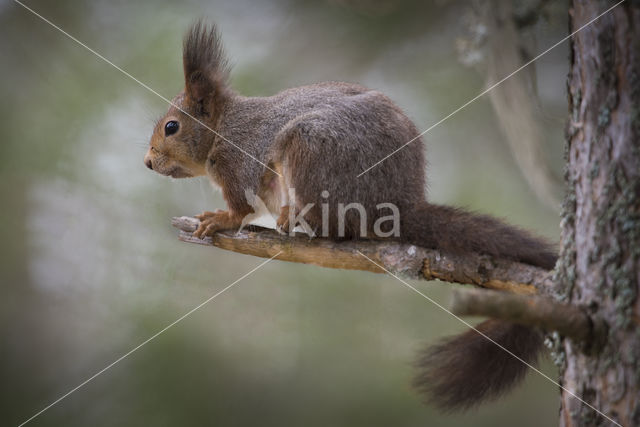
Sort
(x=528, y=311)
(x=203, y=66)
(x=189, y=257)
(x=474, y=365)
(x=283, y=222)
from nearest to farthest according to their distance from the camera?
(x=528, y=311)
(x=474, y=365)
(x=283, y=222)
(x=203, y=66)
(x=189, y=257)

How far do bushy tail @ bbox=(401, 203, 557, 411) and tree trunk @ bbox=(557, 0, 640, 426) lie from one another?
0.24 meters

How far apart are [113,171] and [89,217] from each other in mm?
238

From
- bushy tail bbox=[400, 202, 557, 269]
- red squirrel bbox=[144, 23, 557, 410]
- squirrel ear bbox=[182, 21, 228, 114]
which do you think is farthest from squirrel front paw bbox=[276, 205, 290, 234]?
squirrel ear bbox=[182, 21, 228, 114]

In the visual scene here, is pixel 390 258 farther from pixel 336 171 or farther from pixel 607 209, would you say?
pixel 607 209

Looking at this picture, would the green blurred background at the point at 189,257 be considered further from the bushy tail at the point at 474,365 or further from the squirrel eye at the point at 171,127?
the bushy tail at the point at 474,365

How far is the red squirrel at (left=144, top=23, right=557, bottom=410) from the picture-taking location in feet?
4.25

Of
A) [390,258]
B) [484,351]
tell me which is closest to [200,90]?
[390,258]

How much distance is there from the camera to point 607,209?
989 mm

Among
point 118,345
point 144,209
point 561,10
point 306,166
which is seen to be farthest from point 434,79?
point 118,345

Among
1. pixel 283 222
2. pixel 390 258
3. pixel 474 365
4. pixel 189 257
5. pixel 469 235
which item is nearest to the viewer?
pixel 474 365

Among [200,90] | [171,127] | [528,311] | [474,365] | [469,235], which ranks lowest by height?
[474,365]

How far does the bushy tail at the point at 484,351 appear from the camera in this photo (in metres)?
1.26

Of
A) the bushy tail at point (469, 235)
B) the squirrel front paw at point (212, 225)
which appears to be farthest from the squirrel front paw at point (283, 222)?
the bushy tail at point (469, 235)

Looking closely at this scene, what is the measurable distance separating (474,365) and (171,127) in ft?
4.05
